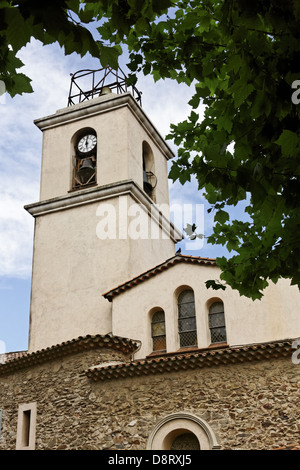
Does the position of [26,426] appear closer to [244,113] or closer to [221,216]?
[221,216]

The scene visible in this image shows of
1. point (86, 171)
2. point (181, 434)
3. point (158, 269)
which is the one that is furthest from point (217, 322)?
point (86, 171)

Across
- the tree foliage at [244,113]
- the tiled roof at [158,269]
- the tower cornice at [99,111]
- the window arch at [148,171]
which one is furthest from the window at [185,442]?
the tower cornice at [99,111]

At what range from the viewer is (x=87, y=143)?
21.4 metres

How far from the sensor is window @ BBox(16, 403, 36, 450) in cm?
1389

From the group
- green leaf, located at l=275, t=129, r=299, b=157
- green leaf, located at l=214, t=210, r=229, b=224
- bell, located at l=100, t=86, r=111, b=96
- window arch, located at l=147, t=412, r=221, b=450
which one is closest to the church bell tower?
bell, located at l=100, t=86, r=111, b=96

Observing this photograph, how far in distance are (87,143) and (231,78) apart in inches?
654

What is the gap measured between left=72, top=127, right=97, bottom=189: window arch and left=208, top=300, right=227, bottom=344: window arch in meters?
7.30

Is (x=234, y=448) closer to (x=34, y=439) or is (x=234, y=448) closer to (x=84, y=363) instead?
(x=84, y=363)

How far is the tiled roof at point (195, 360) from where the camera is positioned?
12.1 meters

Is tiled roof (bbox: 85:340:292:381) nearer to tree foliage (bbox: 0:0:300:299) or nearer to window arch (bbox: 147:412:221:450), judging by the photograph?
window arch (bbox: 147:412:221:450)

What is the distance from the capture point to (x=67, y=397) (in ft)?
44.7

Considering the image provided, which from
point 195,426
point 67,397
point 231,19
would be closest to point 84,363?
point 67,397

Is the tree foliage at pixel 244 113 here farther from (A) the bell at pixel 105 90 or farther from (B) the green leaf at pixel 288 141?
(A) the bell at pixel 105 90

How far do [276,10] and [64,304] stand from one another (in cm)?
1532
